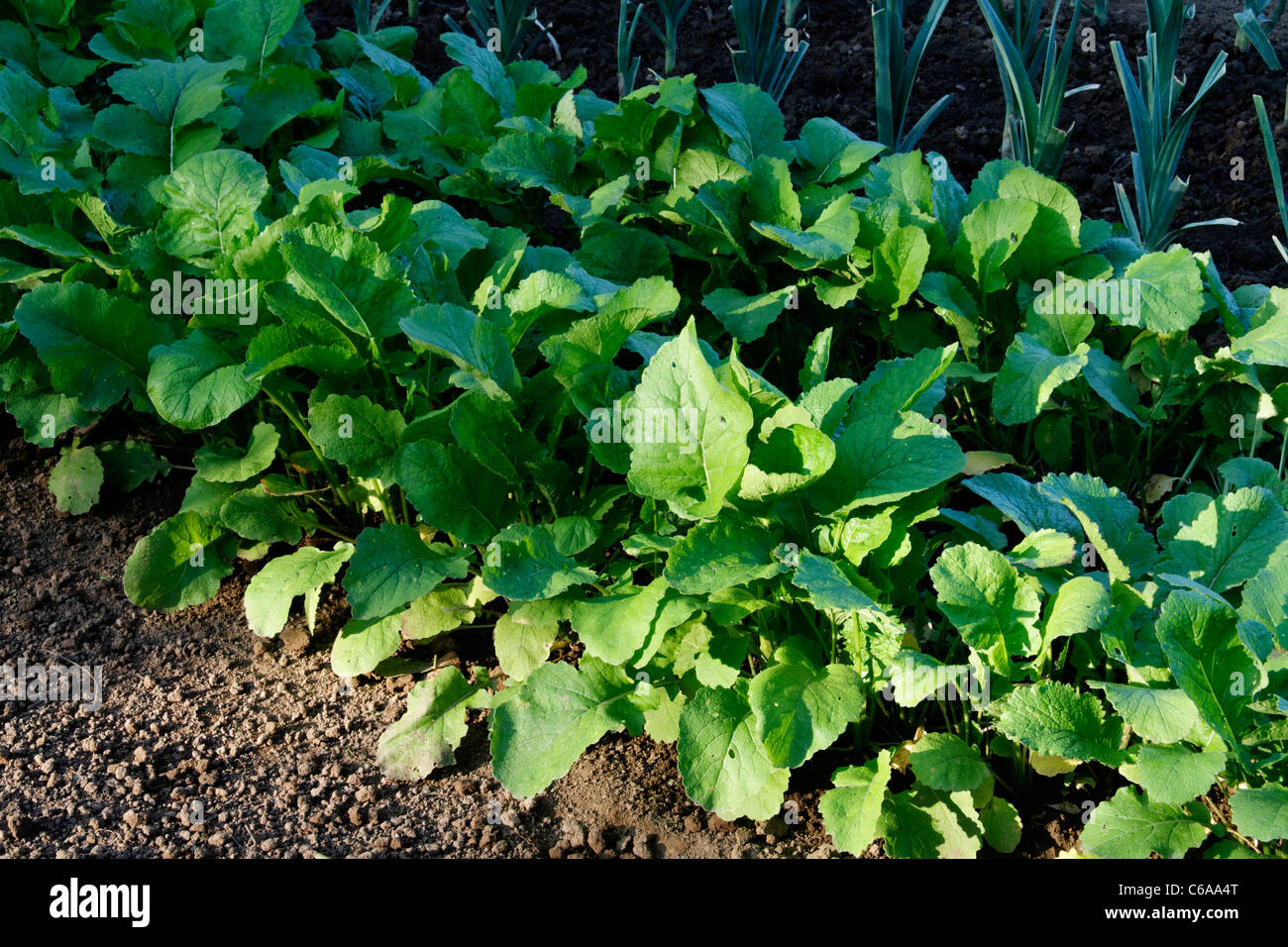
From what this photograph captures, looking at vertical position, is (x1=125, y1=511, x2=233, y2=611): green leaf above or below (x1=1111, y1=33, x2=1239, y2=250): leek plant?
below

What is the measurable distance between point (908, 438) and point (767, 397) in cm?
26

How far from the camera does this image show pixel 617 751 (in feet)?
7.25

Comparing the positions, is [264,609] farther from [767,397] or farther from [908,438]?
[908,438]

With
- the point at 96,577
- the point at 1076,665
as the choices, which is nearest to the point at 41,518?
the point at 96,577

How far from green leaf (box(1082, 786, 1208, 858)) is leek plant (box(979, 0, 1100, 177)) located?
1.92 m

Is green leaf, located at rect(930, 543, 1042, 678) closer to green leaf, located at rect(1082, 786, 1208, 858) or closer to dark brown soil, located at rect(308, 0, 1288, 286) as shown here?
green leaf, located at rect(1082, 786, 1208, 858)

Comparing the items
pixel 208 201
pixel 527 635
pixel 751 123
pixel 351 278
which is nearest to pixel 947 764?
pixel 527 635

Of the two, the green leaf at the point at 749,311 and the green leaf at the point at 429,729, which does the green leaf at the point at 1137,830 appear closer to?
the green leaf at the point at 429,729

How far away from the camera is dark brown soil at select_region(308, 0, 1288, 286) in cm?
379

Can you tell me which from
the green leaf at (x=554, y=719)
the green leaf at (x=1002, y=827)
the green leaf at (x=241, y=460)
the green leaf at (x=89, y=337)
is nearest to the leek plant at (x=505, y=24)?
the green leaf at (x=89, y=337)

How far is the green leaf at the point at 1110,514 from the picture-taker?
2068mm

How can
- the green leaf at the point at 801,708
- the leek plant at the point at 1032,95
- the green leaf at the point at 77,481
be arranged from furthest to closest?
1. the leek plant at the point at 1032,95
2. the green leaf at the point at 77,481
3. the green leaf at the point at 801,708

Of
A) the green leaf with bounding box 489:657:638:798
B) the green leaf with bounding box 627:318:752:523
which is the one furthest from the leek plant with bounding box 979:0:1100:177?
the green leaf with bounding box 489:657:638:798

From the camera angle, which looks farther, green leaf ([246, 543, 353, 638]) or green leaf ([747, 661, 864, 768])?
green leaf ([246, 543, 353, 638])
